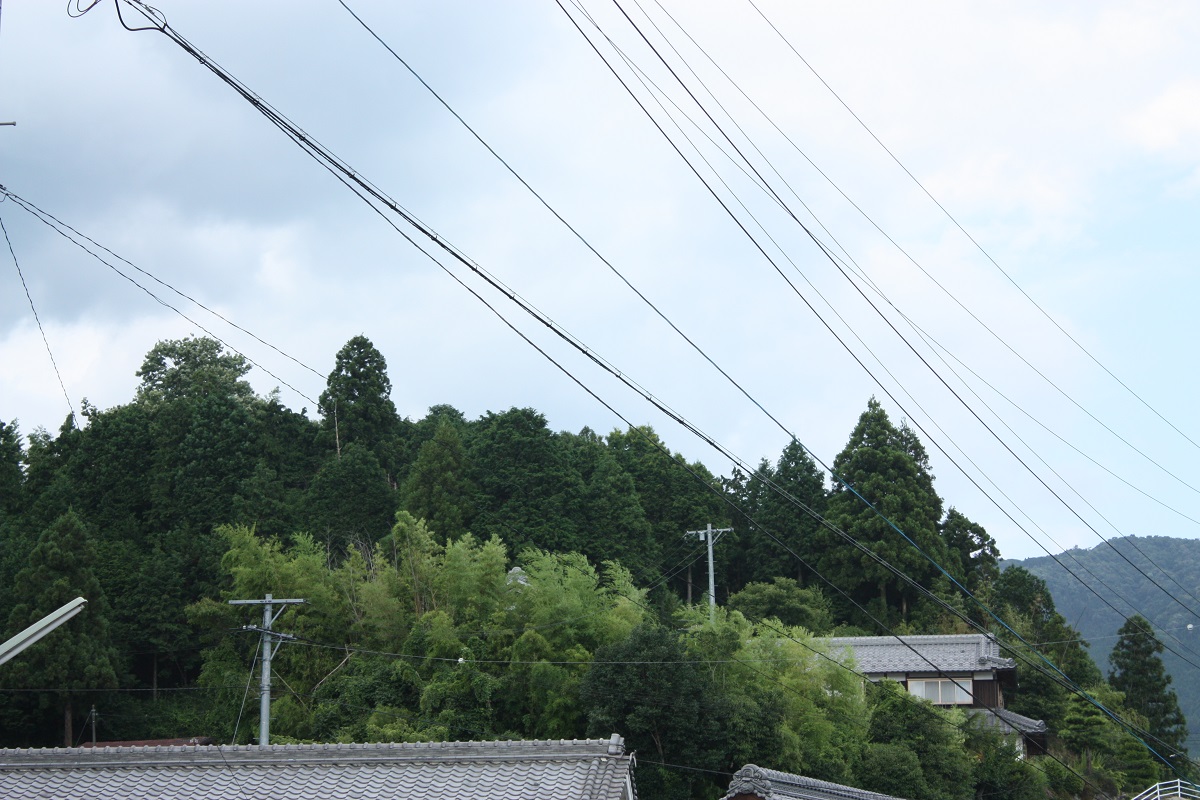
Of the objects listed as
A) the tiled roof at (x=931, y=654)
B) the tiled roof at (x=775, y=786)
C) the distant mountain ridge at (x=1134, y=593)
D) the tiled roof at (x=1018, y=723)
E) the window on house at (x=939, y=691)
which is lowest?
the tiled roof at (x=775, y=786)

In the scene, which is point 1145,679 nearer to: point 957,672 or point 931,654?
point 931,654

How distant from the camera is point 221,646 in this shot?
2745cm

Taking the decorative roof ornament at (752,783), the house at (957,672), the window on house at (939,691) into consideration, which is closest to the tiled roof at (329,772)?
the decorative roof ornament at (752,783)

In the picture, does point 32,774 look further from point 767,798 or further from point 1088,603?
point 1088,603

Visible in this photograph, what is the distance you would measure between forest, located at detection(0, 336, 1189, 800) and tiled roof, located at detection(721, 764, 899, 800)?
3000mm

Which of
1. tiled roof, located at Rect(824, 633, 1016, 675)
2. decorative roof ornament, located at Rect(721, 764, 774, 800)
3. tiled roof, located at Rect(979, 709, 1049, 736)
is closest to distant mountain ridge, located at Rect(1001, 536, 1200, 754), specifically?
tiled roof, located at Rect(824, 633, 1016, 675)

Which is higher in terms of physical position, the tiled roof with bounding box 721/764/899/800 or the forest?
the forest

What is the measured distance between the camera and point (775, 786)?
49.0ft

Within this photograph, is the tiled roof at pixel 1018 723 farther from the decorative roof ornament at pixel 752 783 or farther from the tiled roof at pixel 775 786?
the decorative roof ornament at pixel 752 783

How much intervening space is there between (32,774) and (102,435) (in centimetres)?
2808

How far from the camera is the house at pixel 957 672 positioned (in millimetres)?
28781

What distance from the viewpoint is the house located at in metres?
28.8

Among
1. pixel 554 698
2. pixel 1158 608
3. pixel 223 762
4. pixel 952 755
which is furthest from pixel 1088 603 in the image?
pixel 223 762

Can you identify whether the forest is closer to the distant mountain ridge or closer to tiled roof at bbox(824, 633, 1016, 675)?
tiled roof at bbox(824, 633, 1016, 675)
